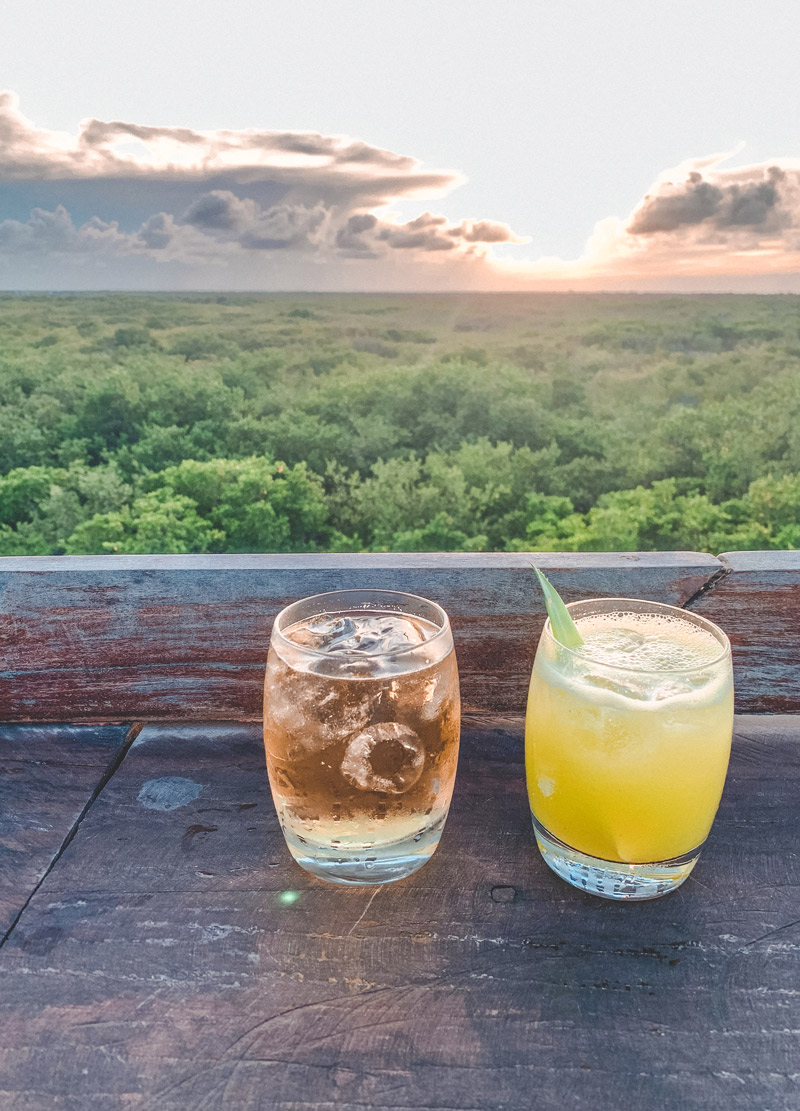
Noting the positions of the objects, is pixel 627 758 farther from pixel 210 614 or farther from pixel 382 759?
pixel 210 614

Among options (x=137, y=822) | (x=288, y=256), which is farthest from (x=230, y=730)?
(x=288, y=256)

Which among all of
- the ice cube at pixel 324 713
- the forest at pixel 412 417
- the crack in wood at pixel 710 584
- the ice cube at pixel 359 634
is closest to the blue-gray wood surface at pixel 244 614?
the crack in wood at pixel 710 584

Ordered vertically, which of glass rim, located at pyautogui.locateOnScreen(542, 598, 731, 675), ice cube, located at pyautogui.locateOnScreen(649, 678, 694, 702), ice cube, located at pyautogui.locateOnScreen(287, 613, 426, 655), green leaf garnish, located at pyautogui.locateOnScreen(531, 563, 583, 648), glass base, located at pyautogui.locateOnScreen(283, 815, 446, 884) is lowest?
glass base, located at pyautogui.locateOnScreen(283, 815, 446, 884)

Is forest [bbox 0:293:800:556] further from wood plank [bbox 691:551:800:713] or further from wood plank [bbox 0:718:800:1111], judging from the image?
wood plank [bbox 0:718:800:1111]

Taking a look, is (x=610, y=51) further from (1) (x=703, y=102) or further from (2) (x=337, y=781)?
(2) (x=337, y=781)

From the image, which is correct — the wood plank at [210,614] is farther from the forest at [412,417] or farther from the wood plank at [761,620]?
the forest at [412,417]

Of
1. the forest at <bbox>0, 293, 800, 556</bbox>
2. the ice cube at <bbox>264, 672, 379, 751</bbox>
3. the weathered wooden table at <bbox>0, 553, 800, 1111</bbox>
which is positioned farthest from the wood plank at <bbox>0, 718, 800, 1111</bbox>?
the forest at <bbox>0, 293, 800, 556</bbox>

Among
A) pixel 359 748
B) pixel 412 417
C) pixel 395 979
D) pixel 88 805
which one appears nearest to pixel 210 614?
pixel 88 805
